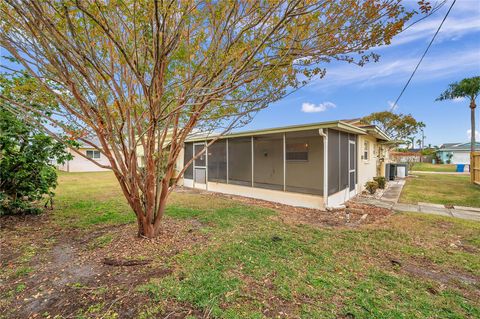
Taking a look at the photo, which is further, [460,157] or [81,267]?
[460,157]

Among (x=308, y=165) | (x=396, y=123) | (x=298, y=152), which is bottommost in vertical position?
(x=308, y=165)

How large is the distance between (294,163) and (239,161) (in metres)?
2.48

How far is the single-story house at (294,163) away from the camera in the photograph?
6688 millimetres

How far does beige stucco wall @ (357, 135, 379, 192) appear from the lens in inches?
351

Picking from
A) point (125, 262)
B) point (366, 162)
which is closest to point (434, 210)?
point (366, 162)

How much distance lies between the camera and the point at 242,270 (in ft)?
9.66

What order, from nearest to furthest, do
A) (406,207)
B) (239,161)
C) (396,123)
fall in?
(406,207), (239,161), (396,123)

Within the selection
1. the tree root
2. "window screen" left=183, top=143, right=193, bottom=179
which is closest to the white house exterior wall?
"window screen" left=183, top=143, right=193, bottom=179

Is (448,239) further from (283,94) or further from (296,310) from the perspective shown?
(283,94)

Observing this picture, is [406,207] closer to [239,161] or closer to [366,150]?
[366,150]

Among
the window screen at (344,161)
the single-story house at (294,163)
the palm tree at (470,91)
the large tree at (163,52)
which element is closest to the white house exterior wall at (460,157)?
the palm tree at (470,91)

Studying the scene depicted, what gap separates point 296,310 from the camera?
2189 millimetres

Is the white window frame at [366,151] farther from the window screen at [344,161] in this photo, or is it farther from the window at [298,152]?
the window at [298,152]

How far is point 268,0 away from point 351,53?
1.48 meters
